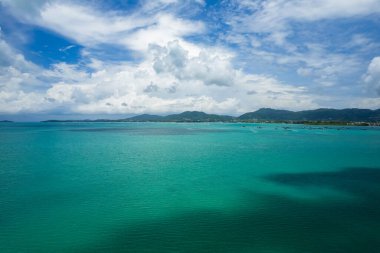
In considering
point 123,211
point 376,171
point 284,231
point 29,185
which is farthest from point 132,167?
point 376,171

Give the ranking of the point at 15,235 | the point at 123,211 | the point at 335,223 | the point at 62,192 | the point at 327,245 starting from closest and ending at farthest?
the point at 327,245 < the point at 15,235 < the point at 335,223 < the point at 123,211 < the point at 62,192

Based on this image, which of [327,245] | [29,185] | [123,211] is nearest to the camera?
[327,245]

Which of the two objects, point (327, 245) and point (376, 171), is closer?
point (327, 245)

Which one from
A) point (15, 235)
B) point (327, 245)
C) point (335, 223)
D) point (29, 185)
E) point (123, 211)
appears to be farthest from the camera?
point (29, 185)

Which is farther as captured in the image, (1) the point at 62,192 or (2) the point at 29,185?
(2) the point at 29,185

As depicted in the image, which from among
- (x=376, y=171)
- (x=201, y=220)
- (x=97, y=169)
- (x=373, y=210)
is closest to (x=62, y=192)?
(x=97, y=169)

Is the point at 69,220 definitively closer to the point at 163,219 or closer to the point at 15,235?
the point at 15,235

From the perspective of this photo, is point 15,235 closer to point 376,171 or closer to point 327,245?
point 327,245

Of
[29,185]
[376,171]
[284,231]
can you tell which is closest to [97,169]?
[29,185]

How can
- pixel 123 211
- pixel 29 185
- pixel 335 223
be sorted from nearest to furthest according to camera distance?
pixel 335 223
pixel 123 211
pixel 29 185
